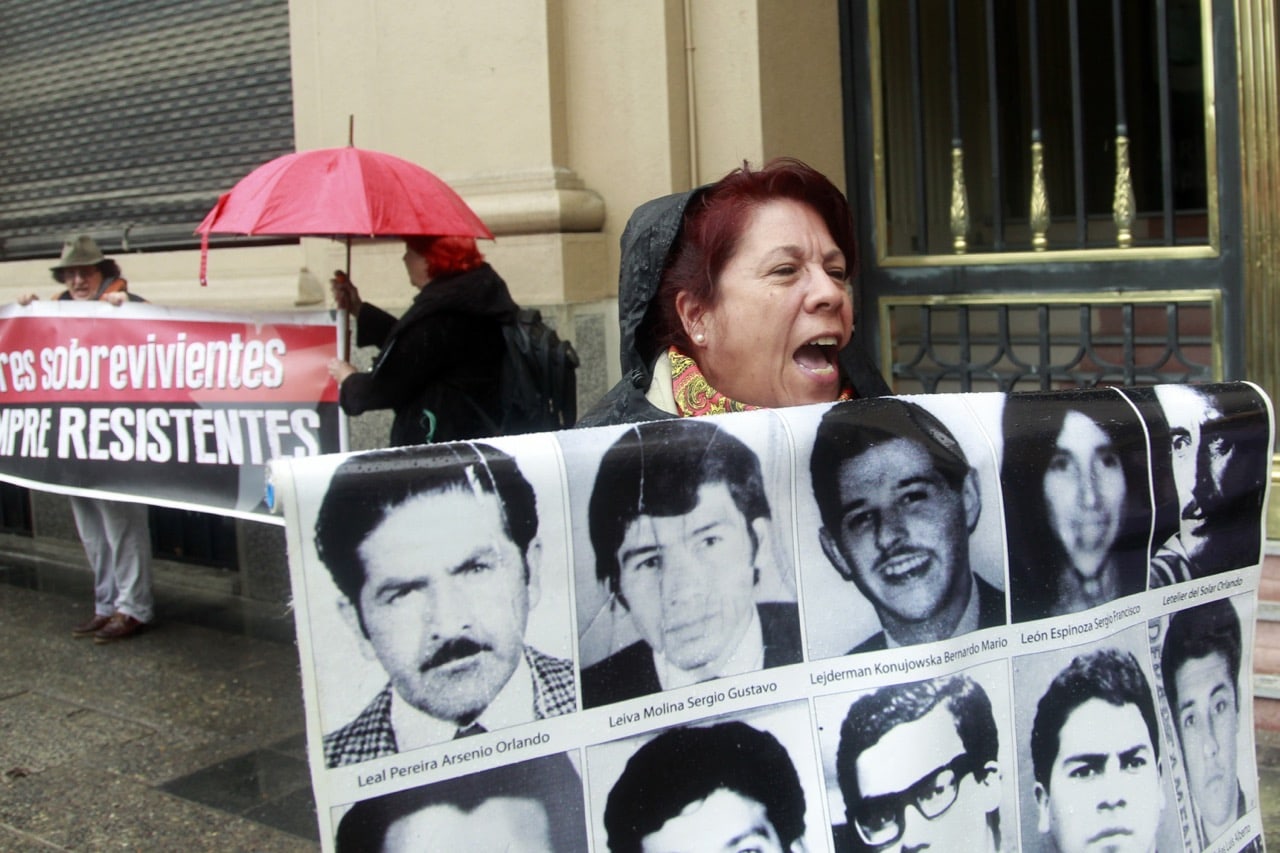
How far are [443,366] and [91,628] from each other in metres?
2.89

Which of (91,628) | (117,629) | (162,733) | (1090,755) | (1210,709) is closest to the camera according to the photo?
(1090,755)

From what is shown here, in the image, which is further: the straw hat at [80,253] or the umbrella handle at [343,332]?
the straw hat at [80,253]

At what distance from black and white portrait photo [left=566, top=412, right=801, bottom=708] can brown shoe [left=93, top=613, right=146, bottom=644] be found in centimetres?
563

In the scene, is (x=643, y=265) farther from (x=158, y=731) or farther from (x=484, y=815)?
(x=158, y=731)

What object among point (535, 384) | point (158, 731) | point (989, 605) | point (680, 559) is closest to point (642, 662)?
point (680, 559)

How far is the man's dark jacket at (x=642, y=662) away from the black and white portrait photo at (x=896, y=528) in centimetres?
3

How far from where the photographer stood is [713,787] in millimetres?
1729

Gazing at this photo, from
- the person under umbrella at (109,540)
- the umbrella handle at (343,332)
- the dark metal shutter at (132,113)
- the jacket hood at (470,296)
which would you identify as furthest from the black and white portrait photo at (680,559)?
the dark metal shutter at (132,113)

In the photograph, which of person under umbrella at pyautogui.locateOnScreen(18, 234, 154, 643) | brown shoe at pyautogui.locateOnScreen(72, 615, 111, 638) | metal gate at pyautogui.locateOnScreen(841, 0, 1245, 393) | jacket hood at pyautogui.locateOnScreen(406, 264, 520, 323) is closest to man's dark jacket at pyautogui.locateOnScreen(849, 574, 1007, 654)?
jacket hood at pyautogui.locateOnScreen(406, 264, 520, 323)

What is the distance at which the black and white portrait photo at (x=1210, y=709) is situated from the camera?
2.04 metres

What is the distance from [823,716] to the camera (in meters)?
1.79

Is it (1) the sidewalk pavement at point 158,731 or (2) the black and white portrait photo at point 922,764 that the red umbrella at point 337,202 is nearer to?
(1) the sidewalk pavement at point 158,731

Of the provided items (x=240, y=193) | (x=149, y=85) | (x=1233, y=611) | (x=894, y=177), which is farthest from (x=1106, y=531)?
(x=149, y=85)

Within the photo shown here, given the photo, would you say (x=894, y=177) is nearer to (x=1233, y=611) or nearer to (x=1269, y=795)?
(x=1269, y=795)
